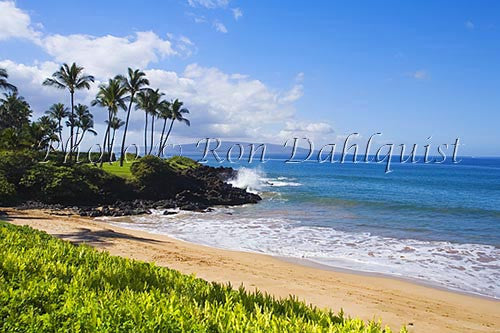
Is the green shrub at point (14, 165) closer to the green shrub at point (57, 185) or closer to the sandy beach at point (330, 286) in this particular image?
the green shrub at point (57, 185)

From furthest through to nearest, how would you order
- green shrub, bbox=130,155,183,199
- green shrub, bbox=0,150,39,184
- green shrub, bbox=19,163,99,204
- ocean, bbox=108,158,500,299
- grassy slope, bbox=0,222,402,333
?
green shrub, bbox=130,155,183,199 → green shrub, bbox=19,163,99,204 → green shrub, bbox=0,150,39,184 → ocean, bbox=108,158,500,299 → grassy slope, bbox=0,222,402,333

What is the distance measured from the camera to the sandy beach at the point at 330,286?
350 inches

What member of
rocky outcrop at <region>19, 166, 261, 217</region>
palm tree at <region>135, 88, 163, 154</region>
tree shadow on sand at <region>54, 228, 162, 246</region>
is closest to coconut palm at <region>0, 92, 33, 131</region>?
palm tree at <region>135, 88, 163, 154</region>

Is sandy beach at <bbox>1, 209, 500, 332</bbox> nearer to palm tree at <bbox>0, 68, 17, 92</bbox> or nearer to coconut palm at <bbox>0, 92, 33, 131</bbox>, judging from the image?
palm tree at <bbox>0, 68, 17, 92</bbox>

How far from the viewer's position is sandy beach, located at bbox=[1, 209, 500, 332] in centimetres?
889

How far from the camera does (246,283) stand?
10.6 m

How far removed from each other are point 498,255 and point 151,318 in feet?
58.5

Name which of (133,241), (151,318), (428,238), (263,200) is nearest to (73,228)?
(133,241)

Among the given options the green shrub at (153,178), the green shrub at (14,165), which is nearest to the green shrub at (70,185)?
the green shrub at (14,165)

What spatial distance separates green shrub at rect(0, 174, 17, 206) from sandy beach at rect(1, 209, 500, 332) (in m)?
10.4

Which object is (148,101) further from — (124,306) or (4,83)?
(124,306)

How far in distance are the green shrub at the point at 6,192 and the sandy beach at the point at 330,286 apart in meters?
10.4

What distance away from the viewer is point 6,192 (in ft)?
79.4

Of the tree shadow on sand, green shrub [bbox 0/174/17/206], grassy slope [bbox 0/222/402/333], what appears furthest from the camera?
green shrub [bbox 0/174/17/206]
